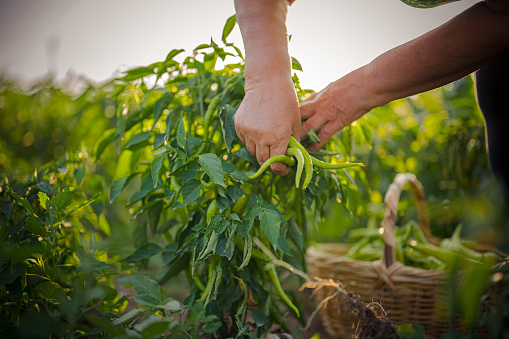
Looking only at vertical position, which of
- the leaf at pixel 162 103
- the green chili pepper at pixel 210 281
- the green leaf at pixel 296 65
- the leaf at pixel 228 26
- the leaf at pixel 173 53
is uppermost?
the leaf at pixel 228 26

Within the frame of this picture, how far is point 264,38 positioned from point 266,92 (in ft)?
0.51

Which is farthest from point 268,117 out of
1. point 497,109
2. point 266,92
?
point 497,109

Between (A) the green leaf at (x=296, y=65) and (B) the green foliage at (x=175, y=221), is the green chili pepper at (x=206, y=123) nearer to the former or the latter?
(B) the green foliage at (x=175, y=221)

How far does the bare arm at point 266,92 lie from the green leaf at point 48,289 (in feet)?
1.65

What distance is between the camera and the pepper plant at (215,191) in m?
0.77

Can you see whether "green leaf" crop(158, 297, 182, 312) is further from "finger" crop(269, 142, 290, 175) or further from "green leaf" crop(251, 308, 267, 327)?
"finger" crop(269, 142, 290, 175)

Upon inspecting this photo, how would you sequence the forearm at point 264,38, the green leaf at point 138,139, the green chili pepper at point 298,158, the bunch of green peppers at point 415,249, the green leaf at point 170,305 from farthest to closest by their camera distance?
1. the bunch of green peppers at point 415,249
2. the green leaf at point 138,139
3. the forearm at point 264,38
4. the green chili pepper at point 298,158
5. the green leaf at point 170,305

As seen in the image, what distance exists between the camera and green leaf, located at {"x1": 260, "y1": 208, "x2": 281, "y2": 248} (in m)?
0.69

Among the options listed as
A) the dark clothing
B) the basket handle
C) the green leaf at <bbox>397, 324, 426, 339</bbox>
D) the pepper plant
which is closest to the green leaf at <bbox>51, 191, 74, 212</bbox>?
the pepper plant

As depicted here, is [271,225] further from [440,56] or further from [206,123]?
[440,56]

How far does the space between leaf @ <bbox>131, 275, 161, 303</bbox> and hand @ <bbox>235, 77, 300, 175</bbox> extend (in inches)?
14.2

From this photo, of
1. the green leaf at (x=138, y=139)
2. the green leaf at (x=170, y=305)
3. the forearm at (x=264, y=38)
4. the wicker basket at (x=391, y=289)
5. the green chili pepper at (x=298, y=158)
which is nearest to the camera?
the green leaf at (x=170, y=305)

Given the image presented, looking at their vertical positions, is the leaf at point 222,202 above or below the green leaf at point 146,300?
above

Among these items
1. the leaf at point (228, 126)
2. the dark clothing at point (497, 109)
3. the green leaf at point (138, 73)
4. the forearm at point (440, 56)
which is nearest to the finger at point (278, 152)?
the leaf at point (228, 126)
